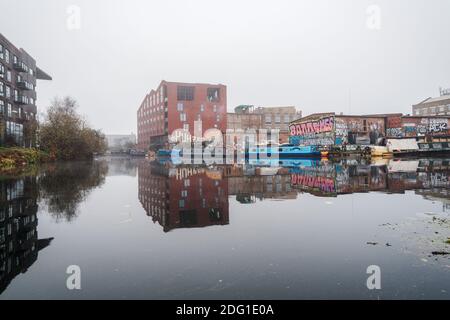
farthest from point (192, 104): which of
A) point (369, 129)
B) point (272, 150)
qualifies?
point (369, 129)

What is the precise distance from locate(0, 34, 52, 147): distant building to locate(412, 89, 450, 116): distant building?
91253 millimetres

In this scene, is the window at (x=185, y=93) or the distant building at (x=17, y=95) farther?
the window at (x=185, y=93)

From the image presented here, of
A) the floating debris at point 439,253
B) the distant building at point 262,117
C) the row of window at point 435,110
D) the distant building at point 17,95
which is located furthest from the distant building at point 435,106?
the distant building at point 17,95

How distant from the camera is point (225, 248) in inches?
174

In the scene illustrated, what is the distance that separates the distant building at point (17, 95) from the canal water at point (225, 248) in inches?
1464

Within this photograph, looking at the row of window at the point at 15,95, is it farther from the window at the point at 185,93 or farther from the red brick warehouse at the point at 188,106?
the window at the point at 185,93

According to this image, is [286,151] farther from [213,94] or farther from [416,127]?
[213,94]

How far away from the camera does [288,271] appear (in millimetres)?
3529

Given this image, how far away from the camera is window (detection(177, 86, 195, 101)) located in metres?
66.5

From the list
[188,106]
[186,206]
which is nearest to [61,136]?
[188,106]

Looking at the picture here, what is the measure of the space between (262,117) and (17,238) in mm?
76959

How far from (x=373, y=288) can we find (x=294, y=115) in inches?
3283

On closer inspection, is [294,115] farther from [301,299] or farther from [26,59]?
[301,299]

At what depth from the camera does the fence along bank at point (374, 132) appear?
133 ft
